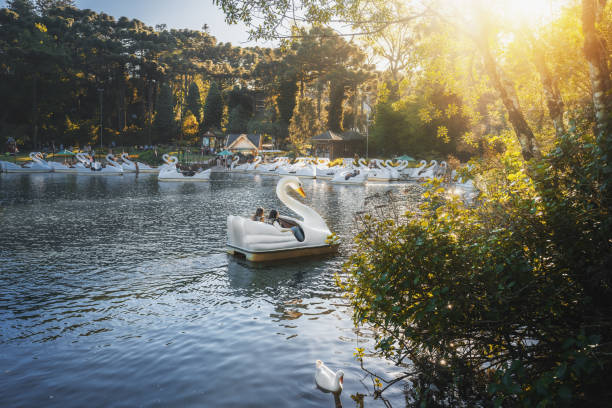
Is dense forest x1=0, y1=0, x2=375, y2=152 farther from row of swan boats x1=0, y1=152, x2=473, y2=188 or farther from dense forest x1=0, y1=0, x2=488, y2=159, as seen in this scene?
row of swan boats x1=0, y1=152, x2=473, y2=188

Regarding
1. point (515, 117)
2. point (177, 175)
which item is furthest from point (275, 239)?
point (177, 175)

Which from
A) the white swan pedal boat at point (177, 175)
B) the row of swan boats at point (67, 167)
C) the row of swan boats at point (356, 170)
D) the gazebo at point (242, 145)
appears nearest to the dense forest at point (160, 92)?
the gazebo at point (242, 145)

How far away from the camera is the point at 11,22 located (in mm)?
71000

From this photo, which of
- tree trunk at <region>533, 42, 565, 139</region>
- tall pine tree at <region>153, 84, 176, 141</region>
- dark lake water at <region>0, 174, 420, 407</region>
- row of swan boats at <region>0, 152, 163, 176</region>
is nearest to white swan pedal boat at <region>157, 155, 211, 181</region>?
row of swan boats at <region>0, 152, 163, 176</region>

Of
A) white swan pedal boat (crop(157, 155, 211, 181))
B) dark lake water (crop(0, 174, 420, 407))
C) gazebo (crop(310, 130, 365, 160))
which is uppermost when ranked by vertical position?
gazebo (crop(310, 130, 365, 160))

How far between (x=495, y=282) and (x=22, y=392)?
5.69 m

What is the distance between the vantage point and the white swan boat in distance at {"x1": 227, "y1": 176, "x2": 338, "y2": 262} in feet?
37.1

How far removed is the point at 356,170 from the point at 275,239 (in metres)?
30.6

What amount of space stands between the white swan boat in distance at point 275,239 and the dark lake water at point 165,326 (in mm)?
347

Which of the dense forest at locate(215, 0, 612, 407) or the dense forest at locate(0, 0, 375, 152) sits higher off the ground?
the dense forest at locate(0, 0, 375, 152)

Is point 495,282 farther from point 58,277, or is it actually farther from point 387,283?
point 58,277

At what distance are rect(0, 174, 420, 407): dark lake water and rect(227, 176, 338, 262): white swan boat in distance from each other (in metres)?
0.35

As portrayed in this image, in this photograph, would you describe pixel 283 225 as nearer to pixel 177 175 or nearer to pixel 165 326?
pixel 165 326

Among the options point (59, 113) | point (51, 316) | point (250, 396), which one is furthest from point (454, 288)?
point (59, 113)
